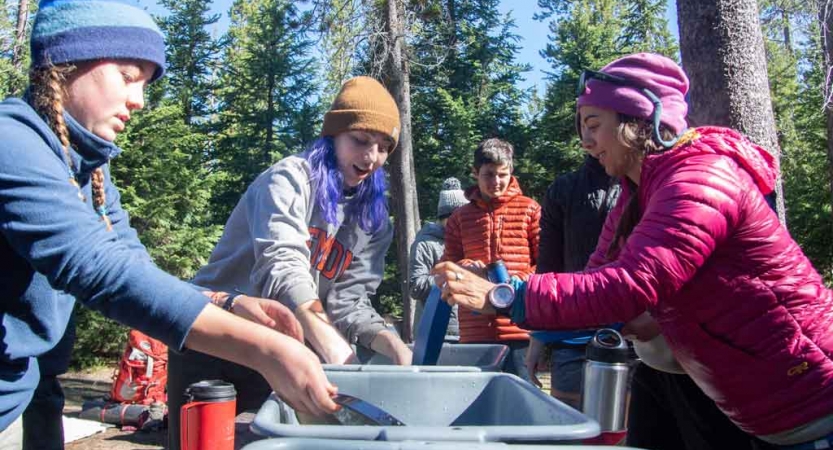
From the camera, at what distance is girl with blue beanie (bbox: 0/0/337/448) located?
1229mm

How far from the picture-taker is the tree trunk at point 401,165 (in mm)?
11844

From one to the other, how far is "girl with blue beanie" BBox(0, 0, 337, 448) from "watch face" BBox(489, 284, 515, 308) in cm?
47

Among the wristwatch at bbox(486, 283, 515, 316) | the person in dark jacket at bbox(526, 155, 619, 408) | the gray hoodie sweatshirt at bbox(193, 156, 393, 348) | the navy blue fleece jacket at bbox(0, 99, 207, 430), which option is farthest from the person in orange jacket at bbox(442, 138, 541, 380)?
the navy blue fleece jacket at bbox(0, 99, 207, 430)

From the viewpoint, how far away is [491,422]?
1.62 meters

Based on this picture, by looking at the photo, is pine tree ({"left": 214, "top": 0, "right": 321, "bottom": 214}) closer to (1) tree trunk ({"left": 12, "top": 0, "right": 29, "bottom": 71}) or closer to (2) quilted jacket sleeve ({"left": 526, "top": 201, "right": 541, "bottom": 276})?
(1) tree trunk ({"left": 12, "top": 0, "right": 29, "bottom": 71})

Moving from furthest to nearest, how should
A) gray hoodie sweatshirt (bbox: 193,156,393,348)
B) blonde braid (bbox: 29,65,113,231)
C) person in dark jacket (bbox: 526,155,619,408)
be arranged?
1. person in dark jacket (bbox: 526,155,619,408)
2. gray hoodie sweatshirt (bbox: 193,156,393,348)
3. blonde braid (bbox: 29,65,113,231)

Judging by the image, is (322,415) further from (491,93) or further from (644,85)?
(491,93)

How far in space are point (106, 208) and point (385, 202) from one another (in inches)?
46.8

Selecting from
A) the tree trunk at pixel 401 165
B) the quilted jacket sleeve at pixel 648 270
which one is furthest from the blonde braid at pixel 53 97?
the tree trunk at pixel 401 165

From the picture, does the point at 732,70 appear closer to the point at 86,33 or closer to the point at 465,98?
the point at 86,33

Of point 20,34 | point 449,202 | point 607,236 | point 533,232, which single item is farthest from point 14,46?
point 607,236

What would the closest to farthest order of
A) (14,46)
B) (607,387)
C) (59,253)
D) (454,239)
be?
(59,253)
(607,387)
(454,239)
(14,46)

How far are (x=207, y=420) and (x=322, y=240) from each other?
108 cm

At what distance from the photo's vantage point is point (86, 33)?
57.4 inches
